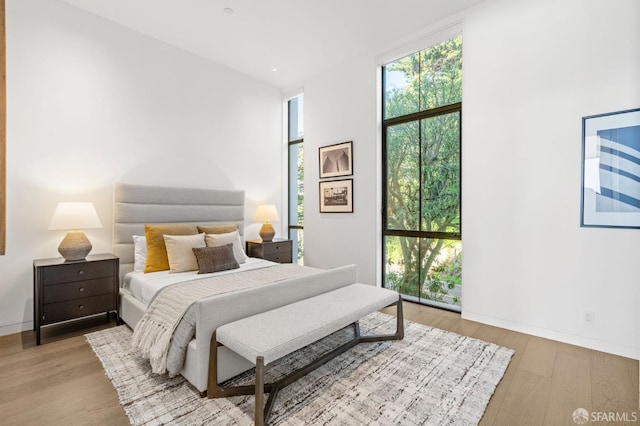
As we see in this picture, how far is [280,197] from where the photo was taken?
518 cm

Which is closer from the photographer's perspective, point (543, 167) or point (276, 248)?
point (543, 167)

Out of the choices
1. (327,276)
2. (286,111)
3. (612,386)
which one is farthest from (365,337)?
(286,111)

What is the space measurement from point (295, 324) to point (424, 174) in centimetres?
258

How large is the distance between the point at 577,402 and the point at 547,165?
6.16 feet

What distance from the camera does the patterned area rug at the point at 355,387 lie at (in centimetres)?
170

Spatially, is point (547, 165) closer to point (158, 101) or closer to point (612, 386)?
point (612, 386)

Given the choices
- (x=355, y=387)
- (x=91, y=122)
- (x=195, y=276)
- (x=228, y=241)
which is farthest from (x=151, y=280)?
(x=355, y=387)

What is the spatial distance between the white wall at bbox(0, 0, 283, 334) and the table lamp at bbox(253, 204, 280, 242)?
0.62 meters

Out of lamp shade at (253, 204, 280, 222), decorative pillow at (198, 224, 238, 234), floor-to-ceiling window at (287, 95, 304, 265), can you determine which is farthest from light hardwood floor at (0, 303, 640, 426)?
floor-to-ceiling window at (287, 95, 304, 265)

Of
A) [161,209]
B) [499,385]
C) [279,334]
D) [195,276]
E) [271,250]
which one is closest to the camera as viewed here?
[279,334]

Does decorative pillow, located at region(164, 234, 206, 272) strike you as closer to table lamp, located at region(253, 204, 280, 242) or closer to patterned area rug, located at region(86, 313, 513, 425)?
patterned area rug, located at region(86, 313, 513, 425)

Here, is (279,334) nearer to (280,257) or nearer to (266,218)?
(280,257)

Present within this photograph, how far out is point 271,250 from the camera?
436 centimetres

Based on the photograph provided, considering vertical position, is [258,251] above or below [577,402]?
above
